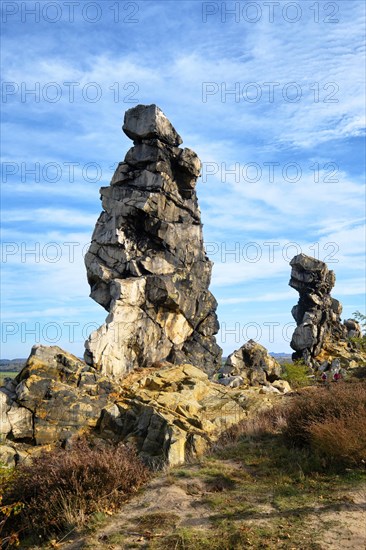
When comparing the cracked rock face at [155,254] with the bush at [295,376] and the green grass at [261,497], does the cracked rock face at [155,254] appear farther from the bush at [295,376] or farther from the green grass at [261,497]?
the green grass at [261,497]

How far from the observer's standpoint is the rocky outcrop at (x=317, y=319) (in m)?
63.8

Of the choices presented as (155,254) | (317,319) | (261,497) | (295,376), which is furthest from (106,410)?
(317,319)

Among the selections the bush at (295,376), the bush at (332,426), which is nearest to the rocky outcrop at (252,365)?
the bush at (295,376)

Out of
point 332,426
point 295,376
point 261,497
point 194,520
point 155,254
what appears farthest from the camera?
point 295,376

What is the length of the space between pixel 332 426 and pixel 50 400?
14.2m

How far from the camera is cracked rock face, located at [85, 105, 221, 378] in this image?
1312 inches

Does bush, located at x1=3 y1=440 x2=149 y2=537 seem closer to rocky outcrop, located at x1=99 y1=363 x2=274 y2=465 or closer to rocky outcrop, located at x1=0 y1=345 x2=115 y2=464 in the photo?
rocky outcrop, located at x1=99 y1=363 x2=274 y2=465

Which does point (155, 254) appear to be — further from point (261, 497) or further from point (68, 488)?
point (261, 497)

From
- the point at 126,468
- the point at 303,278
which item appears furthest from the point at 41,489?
the point at 303,278

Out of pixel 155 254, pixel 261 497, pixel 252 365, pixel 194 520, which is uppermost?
pixel 155 254

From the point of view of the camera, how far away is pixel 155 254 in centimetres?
3625

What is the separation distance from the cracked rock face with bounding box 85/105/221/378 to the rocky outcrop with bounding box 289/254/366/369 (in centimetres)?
2881

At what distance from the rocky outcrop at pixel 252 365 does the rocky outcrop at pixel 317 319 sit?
770 inches

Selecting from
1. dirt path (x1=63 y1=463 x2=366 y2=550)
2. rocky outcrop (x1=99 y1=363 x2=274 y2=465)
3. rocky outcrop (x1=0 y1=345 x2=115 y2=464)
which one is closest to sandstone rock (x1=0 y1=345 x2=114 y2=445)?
rocky outcrop (x1=0 y1=345 x2=115 y2=464)
